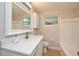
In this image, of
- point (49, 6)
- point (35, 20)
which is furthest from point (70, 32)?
point (35, 20)

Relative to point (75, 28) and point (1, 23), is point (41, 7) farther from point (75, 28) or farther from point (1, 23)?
point (1, 23)

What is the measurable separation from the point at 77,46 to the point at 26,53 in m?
3.03

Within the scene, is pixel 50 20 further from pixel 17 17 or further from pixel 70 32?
pixel 17 17

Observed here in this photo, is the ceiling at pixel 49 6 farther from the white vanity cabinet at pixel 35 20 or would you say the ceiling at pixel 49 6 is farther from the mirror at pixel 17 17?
the mirror at pixel 17 17

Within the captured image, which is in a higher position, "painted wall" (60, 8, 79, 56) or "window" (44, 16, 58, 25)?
"window" (44, 16, 58, 25)

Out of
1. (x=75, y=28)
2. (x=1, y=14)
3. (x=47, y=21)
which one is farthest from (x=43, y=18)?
(x=1, y=14)

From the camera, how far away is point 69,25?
3619 millimetres

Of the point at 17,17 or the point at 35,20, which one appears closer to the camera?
the point at 17,17

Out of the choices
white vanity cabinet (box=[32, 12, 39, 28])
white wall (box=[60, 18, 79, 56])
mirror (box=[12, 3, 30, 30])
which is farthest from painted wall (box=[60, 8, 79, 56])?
mirror (box=[12, 3, 30, 30])

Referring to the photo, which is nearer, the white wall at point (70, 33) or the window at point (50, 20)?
the window at point (50, 20)

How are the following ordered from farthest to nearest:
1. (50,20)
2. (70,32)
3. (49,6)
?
(70,32) < (49,6) < (50,20)

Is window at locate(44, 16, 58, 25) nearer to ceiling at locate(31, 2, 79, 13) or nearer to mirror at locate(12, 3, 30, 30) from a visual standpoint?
ceiling at locate(31, 2, 79, 13)

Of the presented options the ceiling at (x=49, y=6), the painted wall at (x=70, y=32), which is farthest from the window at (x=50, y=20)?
the painted wall at (x=70, y=32)

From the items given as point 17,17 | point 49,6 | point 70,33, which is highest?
point 49,6
